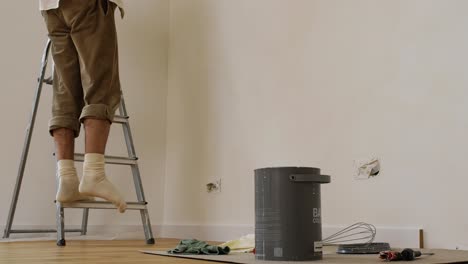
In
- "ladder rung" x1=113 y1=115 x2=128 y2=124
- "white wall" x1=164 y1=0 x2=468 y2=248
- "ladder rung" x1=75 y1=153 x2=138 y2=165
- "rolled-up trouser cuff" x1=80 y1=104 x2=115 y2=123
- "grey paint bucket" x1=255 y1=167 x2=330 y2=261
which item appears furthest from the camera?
"ladder rung" x1=113 y1=115 x2=128 y2=124

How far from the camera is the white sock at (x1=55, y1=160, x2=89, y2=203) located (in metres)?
2.32

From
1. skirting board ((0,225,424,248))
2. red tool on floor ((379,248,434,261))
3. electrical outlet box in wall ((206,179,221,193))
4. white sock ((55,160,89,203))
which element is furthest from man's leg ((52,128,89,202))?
red tool on floor ((379,248,434,261))

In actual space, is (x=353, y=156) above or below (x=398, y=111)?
below

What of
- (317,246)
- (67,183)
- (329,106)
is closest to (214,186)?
(329,106)

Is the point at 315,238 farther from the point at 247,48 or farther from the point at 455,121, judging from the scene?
the point at 247,48

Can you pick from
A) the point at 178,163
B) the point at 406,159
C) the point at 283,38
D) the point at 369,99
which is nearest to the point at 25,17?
the point at 178,163

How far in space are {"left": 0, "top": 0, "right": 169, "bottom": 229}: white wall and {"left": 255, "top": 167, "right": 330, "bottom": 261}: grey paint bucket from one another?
2.00 m

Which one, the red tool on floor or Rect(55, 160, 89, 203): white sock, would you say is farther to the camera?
Rect(55, 160, 89, 203): white sock

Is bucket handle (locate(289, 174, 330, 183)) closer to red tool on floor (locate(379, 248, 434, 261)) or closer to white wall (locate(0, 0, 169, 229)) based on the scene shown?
red tool on floor (locate(379, 248, 434, 261))

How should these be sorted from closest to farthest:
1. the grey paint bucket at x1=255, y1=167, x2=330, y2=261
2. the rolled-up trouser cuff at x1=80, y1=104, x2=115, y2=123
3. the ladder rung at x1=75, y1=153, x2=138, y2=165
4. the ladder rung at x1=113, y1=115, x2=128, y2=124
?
the grey paint bucket at x1=255, y1=167, x2=330, y2=261 < the rolled-up trouser cuff at x1=80, y1=104, x2=115, y2=123 < the ladder rung at x1=75, y1=153, x2=138, y2=165 < the ladder rung at x1=113, y1=115, x2=128, y2=124

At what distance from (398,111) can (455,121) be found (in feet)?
0.80

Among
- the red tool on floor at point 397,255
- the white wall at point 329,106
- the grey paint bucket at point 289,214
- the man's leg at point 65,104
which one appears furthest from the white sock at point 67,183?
the red tool on floor at point 397,255

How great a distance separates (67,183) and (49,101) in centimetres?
107

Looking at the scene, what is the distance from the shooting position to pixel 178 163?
354 centimetres
